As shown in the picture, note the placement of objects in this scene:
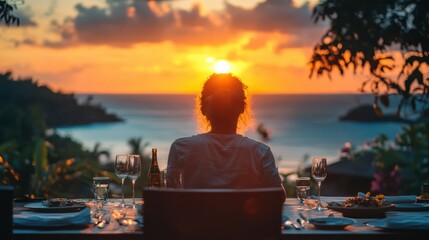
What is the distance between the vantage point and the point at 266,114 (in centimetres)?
6366

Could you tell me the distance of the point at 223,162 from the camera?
3672mm

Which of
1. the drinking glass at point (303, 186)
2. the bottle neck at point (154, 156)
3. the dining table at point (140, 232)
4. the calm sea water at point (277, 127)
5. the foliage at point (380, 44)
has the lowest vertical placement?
the dining table at point (140, 232)

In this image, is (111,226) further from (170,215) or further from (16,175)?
(16,175)

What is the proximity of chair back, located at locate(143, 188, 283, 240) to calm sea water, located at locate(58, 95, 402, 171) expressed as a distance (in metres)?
22.2

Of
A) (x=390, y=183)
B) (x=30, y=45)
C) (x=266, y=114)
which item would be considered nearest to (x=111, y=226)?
(x=390, y=183)

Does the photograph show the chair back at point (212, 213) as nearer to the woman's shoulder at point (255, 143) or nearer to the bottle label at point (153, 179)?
the woman's shoulder at point (255, 143)

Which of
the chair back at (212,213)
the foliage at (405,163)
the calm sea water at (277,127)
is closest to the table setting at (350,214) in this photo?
the chair back at (212,213)

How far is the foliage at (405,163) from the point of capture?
9555mm

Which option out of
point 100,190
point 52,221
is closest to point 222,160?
point 100,190

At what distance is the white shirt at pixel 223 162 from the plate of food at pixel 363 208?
409mm

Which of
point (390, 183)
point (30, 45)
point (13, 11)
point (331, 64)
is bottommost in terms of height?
point (390, 183)

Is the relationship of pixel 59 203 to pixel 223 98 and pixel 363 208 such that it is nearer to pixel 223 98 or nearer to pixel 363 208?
pixel 223 98

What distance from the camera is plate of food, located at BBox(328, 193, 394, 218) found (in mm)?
3795

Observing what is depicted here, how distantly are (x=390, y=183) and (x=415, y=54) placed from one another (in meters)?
5.67
